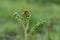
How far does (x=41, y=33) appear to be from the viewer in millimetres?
3666

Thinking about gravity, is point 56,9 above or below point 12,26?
above

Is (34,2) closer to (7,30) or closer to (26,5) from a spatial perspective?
(26,5)

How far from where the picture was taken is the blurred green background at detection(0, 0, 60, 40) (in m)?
3.94

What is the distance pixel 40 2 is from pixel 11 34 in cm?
196

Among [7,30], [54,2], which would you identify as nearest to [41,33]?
[7,30]

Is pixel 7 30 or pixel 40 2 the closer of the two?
pixel 7 30

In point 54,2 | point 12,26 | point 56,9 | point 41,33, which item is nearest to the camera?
point 41,33

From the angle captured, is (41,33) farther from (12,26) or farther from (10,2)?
(10,2)

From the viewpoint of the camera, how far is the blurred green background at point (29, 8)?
3.94 m

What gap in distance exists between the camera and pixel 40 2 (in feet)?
18.2

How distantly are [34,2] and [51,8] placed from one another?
1.89 feet

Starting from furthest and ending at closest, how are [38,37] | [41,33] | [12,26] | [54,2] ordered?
[54,2], [12,26], [41,33], [38,37]

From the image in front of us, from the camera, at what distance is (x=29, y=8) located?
492cm

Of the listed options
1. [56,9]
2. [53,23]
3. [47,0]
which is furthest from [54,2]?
[53,23]
